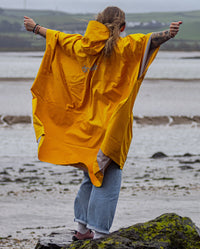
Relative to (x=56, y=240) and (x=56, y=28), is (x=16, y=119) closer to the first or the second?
(x=56, y=240)

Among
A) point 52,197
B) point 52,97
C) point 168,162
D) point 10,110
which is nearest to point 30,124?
point 10,110

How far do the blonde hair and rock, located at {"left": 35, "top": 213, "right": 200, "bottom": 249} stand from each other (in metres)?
1.35

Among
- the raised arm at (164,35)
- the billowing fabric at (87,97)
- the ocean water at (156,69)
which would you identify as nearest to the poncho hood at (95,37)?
the billowing fabric at (87,97)

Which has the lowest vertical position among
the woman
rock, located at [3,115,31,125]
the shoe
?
rock, located at [3,115,31,125]

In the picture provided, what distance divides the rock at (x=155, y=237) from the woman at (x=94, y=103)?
71 cm

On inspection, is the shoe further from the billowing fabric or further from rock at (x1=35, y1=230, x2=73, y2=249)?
the billowing fabric

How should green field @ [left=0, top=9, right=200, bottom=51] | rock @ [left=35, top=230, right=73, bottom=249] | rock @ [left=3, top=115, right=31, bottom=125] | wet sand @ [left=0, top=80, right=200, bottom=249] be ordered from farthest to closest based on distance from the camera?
green field @ [left=0, top=9, right=200, bottom=51], rock @ [left=3, top=115, right=31, bottom=125], wet sand @ [left=0, top=80, right=200, bottom=249], rock @ [left=35, top=230, right=73, bottom=249]

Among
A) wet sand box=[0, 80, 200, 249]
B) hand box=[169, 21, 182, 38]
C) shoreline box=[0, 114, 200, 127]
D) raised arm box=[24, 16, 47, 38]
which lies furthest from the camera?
shoreline box=[0, 114, 200, 127]

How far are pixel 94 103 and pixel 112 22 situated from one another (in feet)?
2.07

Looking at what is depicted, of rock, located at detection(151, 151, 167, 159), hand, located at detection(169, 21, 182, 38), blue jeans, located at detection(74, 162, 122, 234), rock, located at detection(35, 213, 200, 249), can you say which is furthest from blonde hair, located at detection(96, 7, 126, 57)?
rock, located at detection(151, 151, 167, 159)

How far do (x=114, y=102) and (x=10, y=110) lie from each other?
15.8m

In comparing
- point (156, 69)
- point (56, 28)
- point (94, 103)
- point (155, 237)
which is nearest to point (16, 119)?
point (94, 103)

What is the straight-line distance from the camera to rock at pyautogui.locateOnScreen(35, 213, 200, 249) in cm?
379

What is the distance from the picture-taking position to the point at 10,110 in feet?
66.5
